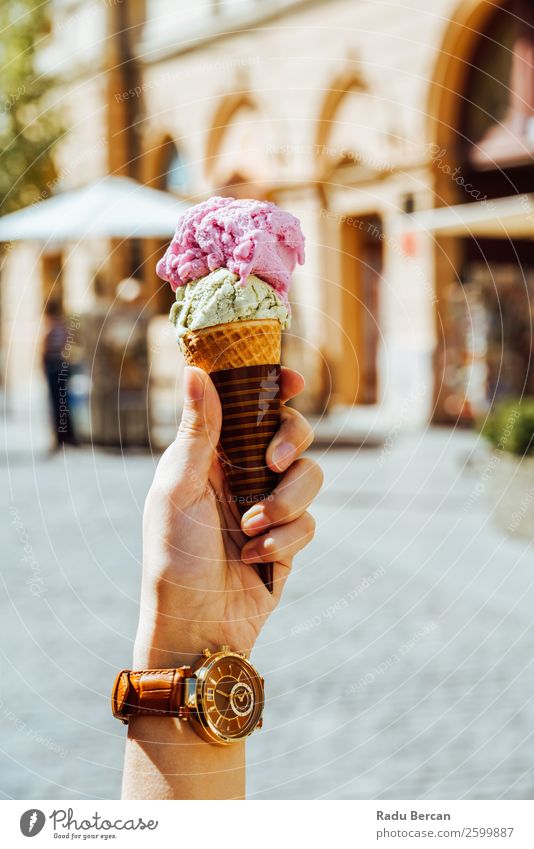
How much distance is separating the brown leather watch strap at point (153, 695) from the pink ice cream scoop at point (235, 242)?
778mm

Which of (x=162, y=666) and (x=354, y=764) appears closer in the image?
(x=162, y=666)

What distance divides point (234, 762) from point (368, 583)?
5178mm

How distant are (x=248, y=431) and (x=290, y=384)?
21cm

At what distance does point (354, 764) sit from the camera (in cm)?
446

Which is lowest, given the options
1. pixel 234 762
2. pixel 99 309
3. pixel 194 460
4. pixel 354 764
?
pixel 354 764

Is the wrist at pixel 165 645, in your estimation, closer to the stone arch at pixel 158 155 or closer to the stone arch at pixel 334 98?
the stone arch at pixel 334 98

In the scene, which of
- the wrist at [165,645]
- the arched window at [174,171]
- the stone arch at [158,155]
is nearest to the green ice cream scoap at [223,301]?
the wrist at [165,645]

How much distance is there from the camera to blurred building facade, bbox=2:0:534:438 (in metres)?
13.7

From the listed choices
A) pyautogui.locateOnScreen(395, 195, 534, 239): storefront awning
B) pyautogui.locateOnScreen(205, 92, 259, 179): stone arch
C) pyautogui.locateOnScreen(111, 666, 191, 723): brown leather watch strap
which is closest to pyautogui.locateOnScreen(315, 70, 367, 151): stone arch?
pyautogui.locateOnScreen(205, 92, 259, 179): stone arch

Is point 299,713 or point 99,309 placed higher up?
point 99,309

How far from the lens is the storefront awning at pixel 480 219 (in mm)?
11875

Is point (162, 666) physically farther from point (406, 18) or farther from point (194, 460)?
point (406, 18)

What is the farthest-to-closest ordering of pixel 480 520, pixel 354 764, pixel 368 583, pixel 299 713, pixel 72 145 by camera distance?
pixel 72 145, pixel 480 520, pixel 368 583, pixel 299 713, pixel 354 764
